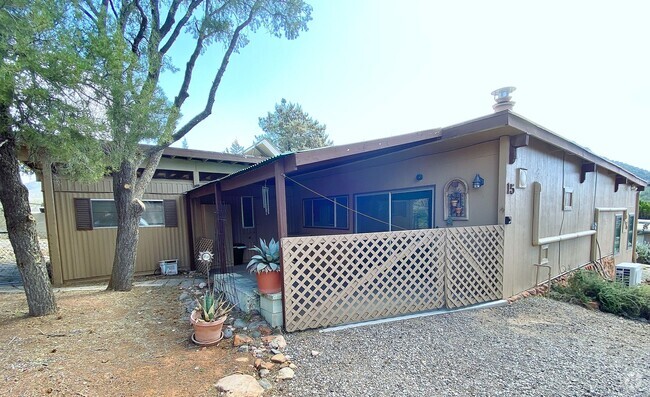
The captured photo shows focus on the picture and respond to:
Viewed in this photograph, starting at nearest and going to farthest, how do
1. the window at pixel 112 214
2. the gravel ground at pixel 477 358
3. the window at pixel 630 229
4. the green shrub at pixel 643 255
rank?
the gravel ground at pixel 477 358 → the window at pixel 112 214 → the window at pixel 630 229 → the green shrub at pixel 643 255

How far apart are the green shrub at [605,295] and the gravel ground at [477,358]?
0.68m

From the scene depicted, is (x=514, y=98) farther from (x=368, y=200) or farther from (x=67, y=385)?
(x=67, y=385)

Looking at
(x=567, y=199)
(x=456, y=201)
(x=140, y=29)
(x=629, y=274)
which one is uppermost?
(x=140, y=29)

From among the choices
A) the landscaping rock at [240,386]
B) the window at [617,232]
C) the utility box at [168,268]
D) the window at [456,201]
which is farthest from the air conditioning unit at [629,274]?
the utility box at [168,268]

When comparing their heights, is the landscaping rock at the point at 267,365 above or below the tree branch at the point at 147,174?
below

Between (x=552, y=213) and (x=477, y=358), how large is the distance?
4.15m

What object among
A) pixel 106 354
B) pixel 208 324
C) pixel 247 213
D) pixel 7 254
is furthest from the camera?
pixel 7 254

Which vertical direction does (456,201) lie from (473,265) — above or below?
above

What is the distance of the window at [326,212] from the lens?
742cm

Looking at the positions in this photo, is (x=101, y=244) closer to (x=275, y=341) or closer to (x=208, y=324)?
(x=208, y=324)

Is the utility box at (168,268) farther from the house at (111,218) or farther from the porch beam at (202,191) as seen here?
the porch beam at (202,191)

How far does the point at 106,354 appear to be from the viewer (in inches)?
119

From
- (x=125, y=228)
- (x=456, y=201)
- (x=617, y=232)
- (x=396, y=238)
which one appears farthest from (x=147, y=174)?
(x=617, y=232)

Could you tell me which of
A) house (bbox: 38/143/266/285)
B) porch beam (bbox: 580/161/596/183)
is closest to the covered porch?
house (bbox: 38/143/266/285)
